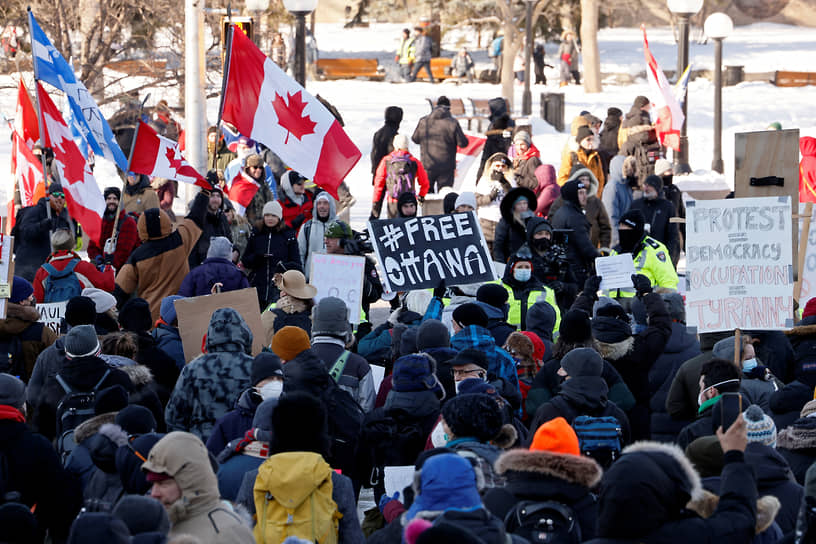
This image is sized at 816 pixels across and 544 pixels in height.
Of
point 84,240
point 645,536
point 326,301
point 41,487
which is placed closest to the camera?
point 645,536

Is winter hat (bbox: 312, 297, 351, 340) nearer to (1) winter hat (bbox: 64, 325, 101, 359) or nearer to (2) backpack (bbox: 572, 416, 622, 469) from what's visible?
(1) winter hat (bbox: 64, 325, 101, 359)

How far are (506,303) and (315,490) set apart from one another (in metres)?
3.76

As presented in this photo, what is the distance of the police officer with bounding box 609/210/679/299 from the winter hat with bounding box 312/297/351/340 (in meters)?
3.62

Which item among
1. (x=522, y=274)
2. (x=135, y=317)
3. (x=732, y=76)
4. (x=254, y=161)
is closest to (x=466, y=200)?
(x=254, y=161)

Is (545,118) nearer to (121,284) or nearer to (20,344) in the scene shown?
(121,284)

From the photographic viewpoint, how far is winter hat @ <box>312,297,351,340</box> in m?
6.39

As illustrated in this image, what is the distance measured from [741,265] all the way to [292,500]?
3.74 metres

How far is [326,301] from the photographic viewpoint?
643cm

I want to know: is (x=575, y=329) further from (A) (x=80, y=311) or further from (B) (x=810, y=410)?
(A) (x=80, y=311)

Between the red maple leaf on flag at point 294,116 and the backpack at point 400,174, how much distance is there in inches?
152

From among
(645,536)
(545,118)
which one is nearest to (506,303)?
(645,536)


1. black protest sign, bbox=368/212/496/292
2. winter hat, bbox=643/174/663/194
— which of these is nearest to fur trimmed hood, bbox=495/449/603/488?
black protest sign, bbox=368/212/496/292

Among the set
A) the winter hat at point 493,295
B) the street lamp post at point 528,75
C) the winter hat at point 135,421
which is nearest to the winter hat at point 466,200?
the winter hat at point 493,295

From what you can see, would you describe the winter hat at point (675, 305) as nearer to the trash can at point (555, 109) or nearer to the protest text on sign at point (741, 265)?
the protest text on sign at point (741, 265)
